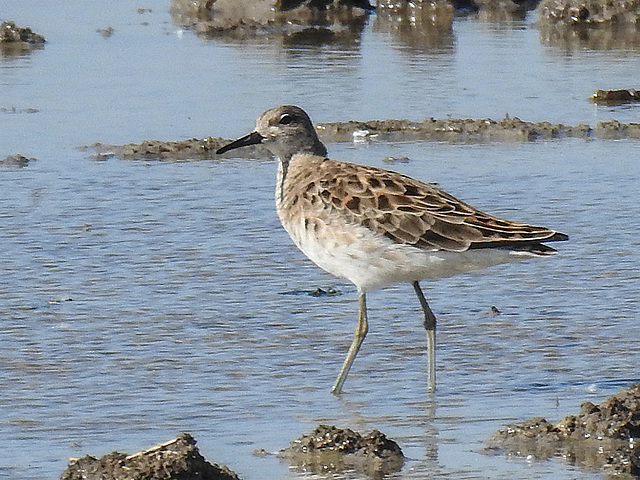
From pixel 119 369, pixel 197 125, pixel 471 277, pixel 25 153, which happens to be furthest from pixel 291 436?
pixel 197 125

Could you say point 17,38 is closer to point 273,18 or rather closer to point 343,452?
point 273,18

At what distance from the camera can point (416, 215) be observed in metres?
6.43

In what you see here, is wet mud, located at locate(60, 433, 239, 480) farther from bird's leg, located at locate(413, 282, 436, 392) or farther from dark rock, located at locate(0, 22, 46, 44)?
dark rock, located at locate(0, 22, 46, 44)

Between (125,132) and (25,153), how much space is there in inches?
40.0

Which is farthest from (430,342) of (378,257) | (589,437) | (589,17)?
(589,17)

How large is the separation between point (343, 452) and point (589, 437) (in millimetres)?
931

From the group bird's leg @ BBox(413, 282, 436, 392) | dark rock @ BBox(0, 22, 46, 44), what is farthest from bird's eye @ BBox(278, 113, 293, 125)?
dark rock @ BBox(0, 22, 46, 44)

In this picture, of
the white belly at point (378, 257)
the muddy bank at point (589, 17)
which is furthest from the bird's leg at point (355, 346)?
the muddy bank at point (589, 17)

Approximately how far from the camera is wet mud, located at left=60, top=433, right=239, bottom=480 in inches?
186

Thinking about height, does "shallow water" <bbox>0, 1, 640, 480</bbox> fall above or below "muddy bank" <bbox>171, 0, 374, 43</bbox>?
below

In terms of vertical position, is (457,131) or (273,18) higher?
(273,18)

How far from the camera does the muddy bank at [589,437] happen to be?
5.27 metres

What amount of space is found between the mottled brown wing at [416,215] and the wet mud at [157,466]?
1852 millimetres

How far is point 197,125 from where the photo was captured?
40.0 ft
